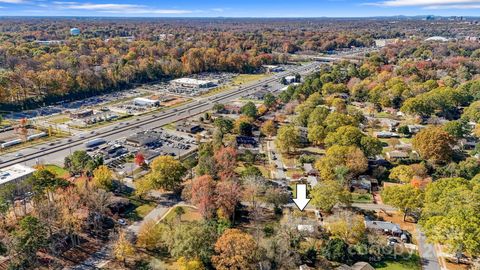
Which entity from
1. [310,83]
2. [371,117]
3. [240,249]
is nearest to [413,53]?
[310,83]

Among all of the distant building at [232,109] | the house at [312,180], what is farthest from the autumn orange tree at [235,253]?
the distant building at [232,109]

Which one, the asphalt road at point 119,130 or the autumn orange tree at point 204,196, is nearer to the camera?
the autumn orange tree at point 204,196

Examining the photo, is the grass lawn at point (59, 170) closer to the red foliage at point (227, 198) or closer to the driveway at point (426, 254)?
the red foliage at point (227, 198)

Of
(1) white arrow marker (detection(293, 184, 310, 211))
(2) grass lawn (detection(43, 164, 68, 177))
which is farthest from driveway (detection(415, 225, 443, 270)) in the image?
(2) grass lawn (detection(43, 164, 68, 177))

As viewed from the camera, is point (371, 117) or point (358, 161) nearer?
point (358, 161)

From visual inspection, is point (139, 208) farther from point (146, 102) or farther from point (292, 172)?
point (146, 102)

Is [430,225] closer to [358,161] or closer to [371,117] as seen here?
[358,161]

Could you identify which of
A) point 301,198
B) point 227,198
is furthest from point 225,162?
point 301,198
